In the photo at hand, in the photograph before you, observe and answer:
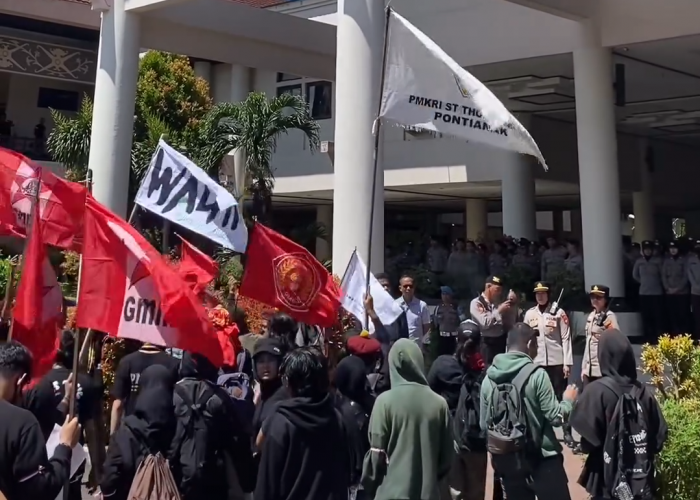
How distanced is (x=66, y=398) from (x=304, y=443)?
1.60 metres

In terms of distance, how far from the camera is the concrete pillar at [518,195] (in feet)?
56.1

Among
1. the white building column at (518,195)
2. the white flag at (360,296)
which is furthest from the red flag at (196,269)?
the white building column at (518,195)

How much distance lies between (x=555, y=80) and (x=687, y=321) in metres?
5.47

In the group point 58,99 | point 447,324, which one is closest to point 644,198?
point 447,324

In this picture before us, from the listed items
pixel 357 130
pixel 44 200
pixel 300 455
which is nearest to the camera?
pixel 300 455

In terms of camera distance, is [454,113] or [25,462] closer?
[25,462]

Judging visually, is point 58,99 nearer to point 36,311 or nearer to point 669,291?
point 669,291

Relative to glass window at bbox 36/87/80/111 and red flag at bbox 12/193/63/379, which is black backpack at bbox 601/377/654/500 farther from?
glass window at bbox 36/87/80/111

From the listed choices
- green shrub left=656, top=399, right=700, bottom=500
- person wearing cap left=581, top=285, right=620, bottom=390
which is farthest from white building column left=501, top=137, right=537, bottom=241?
green shrub left=656, top=399, right=700, bottom=500

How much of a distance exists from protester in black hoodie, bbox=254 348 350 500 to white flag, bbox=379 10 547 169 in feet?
10.7

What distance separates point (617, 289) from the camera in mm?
13266

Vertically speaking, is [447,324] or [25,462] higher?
[447,324]

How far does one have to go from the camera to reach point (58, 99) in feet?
76.5

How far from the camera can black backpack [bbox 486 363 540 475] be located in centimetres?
469
